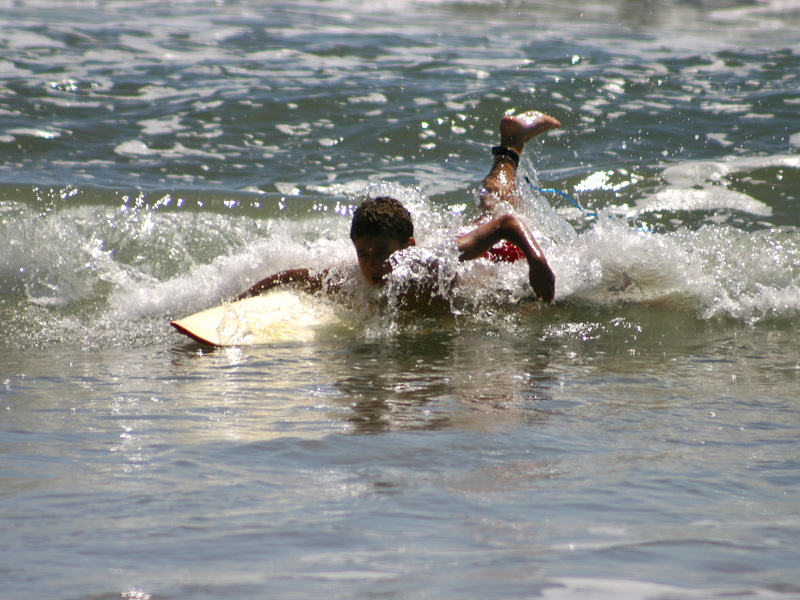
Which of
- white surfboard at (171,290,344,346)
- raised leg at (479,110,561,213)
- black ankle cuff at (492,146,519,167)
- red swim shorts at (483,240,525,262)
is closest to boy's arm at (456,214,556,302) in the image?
red swim shorts at (483,240,525,262)

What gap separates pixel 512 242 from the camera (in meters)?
5.41

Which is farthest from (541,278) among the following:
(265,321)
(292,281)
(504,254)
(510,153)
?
(510,153)

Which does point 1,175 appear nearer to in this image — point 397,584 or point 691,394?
point 691,394

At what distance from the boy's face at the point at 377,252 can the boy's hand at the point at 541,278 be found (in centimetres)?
79

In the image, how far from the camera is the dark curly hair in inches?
207

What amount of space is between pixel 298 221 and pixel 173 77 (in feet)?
16.5

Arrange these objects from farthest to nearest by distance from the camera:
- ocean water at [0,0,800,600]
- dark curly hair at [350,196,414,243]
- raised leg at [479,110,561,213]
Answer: raised leg at [479,110,561,213] < dark curly hair at [350,196,414,243] < ocean water at [0,0,800,600]

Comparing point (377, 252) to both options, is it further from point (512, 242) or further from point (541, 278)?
point (541, 278)

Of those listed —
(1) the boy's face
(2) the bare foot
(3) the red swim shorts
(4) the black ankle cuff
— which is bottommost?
(3) the red swim shorts

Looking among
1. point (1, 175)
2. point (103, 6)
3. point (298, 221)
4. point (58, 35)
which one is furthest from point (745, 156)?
point (103, 6)

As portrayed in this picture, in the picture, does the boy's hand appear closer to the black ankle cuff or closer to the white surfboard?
the white surfboard

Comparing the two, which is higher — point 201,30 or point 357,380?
point 201,30

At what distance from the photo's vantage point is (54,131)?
1057 centimetres

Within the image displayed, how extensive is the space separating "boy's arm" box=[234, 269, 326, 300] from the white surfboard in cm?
7
